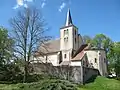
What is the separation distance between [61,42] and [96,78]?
1443 centimetres

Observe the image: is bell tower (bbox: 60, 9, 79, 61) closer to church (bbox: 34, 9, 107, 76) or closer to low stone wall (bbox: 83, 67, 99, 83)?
church (bbox: 34, 9, 107, 76)

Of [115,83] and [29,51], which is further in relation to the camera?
[115,83]

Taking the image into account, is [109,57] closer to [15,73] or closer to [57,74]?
[57,74]

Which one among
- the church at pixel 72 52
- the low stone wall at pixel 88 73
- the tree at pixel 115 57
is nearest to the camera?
the low stone wall at pixel 88 73

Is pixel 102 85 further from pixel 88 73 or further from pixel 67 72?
pixel 67 72

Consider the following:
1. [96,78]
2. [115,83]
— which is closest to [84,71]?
[96,78]

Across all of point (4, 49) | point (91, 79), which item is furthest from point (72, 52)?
point (4, 49)

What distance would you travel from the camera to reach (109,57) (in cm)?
5812

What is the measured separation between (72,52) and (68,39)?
3546 mm

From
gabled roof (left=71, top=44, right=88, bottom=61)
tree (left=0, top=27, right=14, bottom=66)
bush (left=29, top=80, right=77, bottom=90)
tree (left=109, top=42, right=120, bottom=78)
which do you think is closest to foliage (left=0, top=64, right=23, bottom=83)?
tree (left=0, top=27, right=14, bottom=66)

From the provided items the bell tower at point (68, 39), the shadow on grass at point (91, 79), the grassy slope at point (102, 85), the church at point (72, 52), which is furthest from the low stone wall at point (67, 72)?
the bell tower at point (68, 39)

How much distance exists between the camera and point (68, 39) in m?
52.1

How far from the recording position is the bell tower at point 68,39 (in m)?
51.1

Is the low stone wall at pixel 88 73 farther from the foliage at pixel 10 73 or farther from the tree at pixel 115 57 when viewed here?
the tree at pixel 115 57
